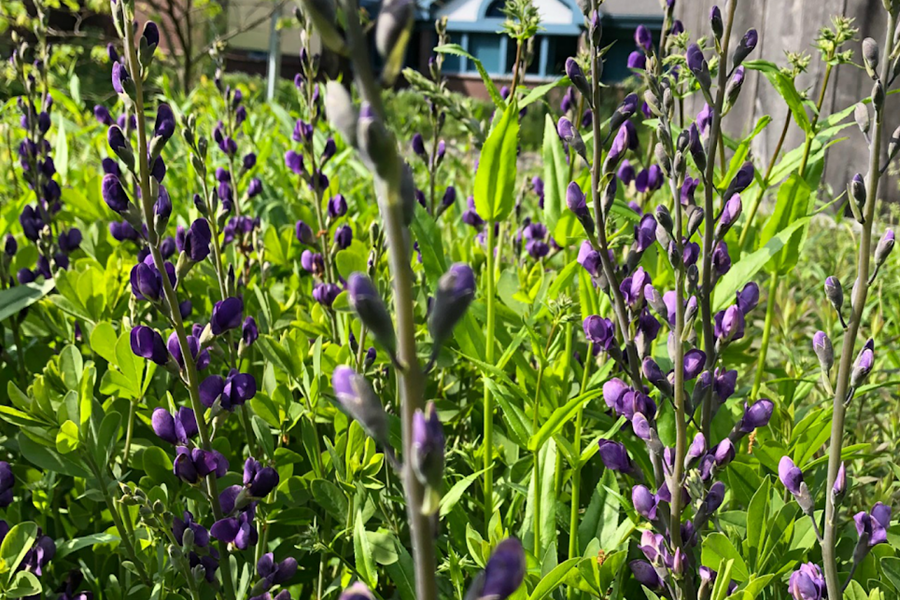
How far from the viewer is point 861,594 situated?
1.15 m

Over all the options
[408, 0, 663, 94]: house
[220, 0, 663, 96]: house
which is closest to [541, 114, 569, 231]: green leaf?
[220, 0, 663, 96]: house

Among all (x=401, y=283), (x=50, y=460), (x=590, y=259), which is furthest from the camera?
(x=50, y=460)

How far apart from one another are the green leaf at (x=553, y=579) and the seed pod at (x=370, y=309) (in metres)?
0.60

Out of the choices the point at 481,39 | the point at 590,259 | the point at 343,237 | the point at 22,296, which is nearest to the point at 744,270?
the point at 590,259

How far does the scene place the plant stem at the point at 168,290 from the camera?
1.13m

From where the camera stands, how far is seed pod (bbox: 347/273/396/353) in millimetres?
545

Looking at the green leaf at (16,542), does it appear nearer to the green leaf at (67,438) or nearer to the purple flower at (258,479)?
the green leaf at (67,438)

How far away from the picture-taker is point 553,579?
105 cm

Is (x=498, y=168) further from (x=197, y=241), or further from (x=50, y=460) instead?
(x=50, y=460)

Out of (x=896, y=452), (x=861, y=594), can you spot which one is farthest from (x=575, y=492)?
(x=896, y=452)

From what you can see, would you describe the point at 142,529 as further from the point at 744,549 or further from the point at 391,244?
the point at 391,244

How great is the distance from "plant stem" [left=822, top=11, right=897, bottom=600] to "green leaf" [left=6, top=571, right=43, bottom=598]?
1.13m

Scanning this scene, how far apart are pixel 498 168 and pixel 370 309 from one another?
1.04 metres

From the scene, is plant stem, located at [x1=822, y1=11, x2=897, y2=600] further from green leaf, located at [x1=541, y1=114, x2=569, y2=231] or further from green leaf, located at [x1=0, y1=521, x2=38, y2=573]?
green leaf, located at [x1=0, y1=521, x2=38, y2=573]
